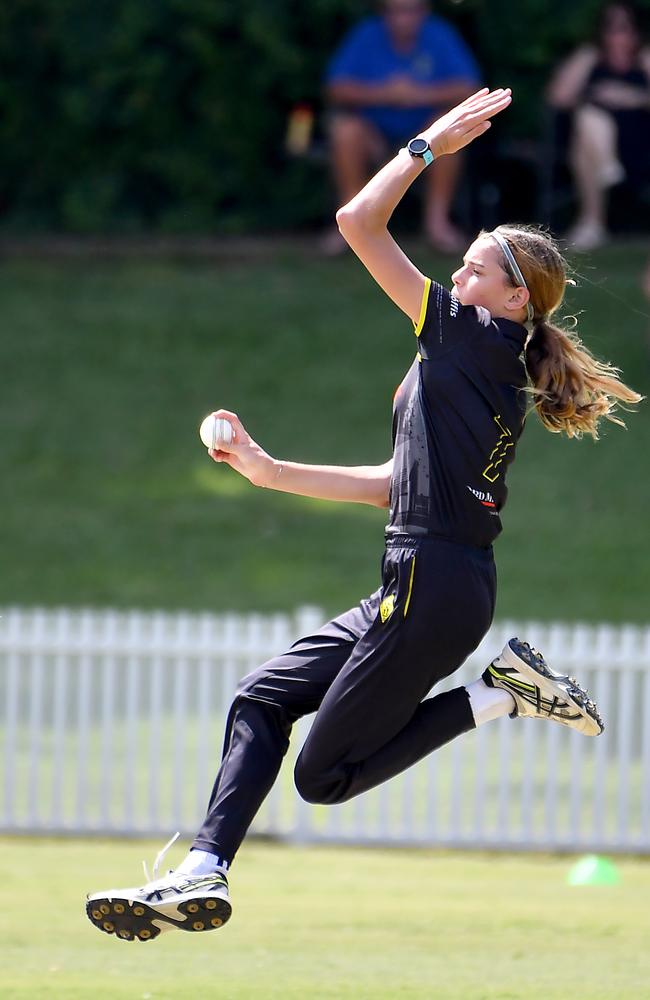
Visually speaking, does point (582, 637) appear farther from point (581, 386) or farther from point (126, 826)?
point (581, 386)

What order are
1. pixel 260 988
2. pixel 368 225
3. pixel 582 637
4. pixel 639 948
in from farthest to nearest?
pixel 582 637, pixel 639 948, pixel 260 988, pixel 368 225

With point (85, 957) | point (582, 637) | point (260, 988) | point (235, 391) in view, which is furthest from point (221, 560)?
point (260, 988)

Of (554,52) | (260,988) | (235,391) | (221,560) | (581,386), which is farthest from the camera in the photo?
(554,52)

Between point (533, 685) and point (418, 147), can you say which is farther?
point (533, 685)

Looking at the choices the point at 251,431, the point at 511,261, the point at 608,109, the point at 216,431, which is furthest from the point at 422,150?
the point at 608,109

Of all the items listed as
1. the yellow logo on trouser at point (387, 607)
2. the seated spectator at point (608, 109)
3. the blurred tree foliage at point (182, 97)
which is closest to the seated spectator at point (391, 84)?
the seated spectator at point (608, 109)

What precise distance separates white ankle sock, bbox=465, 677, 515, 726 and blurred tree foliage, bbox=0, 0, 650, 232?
11.3 metres

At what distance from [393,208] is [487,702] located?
1.43m

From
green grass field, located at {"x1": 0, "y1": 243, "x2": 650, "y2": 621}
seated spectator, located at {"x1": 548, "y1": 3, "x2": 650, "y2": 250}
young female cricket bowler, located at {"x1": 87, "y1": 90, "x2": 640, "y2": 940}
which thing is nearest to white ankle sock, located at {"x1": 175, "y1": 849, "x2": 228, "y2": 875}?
young female cricket bowler, located at {"x1": 87, "y1": 90, "x2": 640, "y2": 940}

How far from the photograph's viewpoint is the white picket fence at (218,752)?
28.3ft

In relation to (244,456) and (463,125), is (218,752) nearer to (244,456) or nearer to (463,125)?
(244,456)

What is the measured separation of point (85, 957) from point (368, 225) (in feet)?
9.55

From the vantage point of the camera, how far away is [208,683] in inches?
345

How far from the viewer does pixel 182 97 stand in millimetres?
15664
